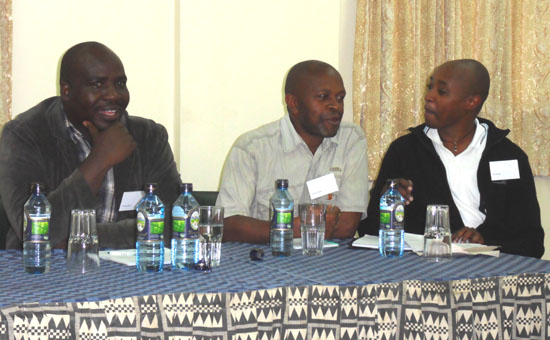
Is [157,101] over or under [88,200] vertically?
over

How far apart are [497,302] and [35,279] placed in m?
1.55

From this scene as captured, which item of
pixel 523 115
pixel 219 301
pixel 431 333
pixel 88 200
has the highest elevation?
pixel 523 115

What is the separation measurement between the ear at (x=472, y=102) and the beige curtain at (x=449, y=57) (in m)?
0.99

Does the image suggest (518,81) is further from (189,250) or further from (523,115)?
(189,250)

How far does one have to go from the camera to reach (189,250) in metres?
2.34

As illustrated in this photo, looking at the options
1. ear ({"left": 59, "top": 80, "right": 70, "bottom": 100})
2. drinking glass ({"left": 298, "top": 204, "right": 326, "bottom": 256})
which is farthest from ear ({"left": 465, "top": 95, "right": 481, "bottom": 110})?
ear ({"left": 59, "top": 80, "right": 70, "bottom": 100})

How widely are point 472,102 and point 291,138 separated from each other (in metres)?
1.17

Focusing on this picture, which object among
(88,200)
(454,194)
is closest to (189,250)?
(88,200)

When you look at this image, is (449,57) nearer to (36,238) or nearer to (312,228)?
(312,228)

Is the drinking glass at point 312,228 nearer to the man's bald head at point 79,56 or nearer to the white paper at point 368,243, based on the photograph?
the white paper at point 368,243

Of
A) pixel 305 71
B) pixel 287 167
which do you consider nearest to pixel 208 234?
pixel 287 167

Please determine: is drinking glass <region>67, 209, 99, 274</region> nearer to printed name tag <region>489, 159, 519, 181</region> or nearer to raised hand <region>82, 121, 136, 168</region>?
raised hand <region>82, 121, 136, 168</region>

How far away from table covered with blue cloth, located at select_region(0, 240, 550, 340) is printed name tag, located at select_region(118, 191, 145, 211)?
59 cm

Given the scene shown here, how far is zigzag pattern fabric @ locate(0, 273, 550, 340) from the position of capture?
5.82ft
